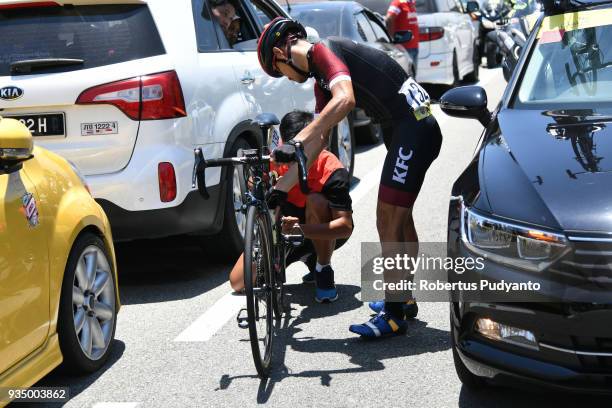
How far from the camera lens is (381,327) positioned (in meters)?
5.41

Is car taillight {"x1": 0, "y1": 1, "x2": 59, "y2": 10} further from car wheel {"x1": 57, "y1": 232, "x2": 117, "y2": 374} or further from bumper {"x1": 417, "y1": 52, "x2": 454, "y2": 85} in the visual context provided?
bumper {"x1": 417, "y1": 52, "x2": 454, "y2": 85}

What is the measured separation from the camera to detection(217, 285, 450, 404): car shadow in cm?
496

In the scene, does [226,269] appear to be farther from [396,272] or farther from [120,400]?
[120,400]

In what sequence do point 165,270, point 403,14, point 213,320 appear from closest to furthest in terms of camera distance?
point 213,320, point 165,270, point 403,14

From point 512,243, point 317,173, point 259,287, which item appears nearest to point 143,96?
point 317,173

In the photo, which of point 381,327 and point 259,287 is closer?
point 259,287

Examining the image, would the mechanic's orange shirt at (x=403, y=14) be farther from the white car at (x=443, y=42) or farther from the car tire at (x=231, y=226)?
the car tire at (x=231, y=226)

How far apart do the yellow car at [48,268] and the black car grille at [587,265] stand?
2.12 meters

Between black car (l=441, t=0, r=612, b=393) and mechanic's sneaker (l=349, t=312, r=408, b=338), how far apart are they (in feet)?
3.05

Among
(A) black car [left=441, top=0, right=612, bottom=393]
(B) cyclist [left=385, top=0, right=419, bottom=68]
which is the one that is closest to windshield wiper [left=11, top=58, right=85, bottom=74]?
(A) black car [left=441, top=0, right=612, bottom=393]

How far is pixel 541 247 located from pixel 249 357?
190cm

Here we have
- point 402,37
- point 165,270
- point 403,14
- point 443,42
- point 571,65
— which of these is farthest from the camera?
point 443,42

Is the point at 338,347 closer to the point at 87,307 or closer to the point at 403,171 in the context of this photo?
the point at 403,171

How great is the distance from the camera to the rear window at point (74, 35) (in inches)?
247
